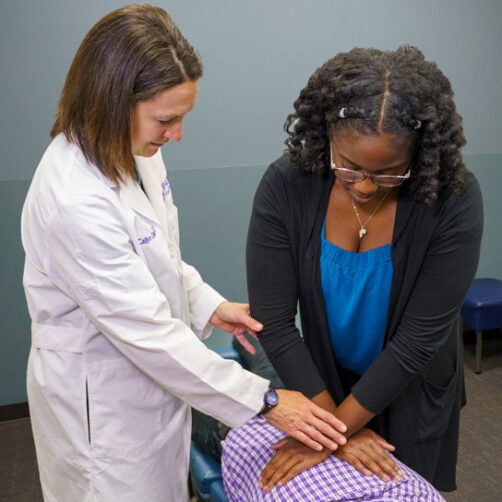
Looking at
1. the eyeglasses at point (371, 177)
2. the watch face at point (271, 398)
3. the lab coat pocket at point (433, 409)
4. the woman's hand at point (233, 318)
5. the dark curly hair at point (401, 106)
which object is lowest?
→ the lab coat pocket at point (433, 409)

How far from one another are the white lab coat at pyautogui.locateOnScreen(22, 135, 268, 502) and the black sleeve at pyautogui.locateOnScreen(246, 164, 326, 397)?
82 millimetres

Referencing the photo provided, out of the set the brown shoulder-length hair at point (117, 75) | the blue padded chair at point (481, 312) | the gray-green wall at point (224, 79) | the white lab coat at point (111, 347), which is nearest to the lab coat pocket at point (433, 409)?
the white lab coat at point (111, 347)

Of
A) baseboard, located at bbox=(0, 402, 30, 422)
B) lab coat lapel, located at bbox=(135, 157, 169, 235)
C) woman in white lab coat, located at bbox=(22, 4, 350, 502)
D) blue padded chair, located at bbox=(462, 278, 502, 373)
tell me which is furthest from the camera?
blue padded chair, located at bbox=(462, 278, 502, 373)

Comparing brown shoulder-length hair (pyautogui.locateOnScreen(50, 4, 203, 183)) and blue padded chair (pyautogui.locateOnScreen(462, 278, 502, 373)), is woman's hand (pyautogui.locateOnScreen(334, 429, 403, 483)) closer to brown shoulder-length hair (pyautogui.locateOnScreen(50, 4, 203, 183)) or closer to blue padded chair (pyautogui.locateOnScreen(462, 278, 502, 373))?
brown shoulder-length hair (pyautogui.locateOnScreen(50, 4, 203, 183))

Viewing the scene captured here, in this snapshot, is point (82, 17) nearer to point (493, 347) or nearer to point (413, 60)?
point (413, 60)

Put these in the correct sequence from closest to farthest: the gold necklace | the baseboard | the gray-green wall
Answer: the gold necklace
the gray-green wall
the baseboard

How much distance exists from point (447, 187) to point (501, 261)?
108 inches

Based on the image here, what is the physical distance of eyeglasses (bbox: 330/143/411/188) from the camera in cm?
109

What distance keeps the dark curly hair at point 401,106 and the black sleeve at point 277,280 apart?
185 mm

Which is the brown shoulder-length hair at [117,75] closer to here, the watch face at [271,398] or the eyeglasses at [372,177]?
the eyeglasses at [372,177]

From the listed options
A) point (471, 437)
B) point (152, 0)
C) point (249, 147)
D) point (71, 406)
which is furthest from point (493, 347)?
point (71, 406)

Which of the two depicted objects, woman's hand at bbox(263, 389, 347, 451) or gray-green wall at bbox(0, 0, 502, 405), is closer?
woman's hand at bbox(263, 389, 347, 451)

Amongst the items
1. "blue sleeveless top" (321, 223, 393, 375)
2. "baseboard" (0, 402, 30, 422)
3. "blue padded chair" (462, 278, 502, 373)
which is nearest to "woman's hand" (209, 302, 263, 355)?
"blue sleeveless top" (321, 223, 393, 375)

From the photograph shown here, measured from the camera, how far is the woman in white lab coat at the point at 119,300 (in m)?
1.11
